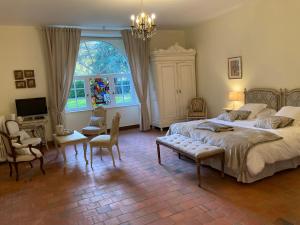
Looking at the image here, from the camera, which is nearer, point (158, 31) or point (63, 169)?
point (63, 169)

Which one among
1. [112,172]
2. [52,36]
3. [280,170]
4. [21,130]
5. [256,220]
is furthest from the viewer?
[52,36]

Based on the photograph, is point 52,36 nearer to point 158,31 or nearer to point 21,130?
point 21,130

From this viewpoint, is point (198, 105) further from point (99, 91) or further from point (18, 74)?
point (18, 74)

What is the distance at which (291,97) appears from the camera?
14.4 feet

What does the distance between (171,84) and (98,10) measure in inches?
107

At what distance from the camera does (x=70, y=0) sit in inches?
157

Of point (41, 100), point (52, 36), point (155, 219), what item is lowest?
point (155, 219)

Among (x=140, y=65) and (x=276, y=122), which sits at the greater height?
(x=140, y=65)

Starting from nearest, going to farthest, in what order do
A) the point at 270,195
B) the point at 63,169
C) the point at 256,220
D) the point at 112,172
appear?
the point at 256,220 → the point at 270,195 → the point at 112,172 → the point at 63,169

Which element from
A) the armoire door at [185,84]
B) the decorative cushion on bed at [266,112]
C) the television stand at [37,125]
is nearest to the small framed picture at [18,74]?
the television stand at [37,125]

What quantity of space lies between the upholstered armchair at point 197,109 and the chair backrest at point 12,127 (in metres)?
3.99

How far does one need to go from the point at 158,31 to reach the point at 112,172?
4.41 m

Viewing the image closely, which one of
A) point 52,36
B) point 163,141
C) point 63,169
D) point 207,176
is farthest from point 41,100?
point 207,176

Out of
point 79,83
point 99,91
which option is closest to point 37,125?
point 79,83
